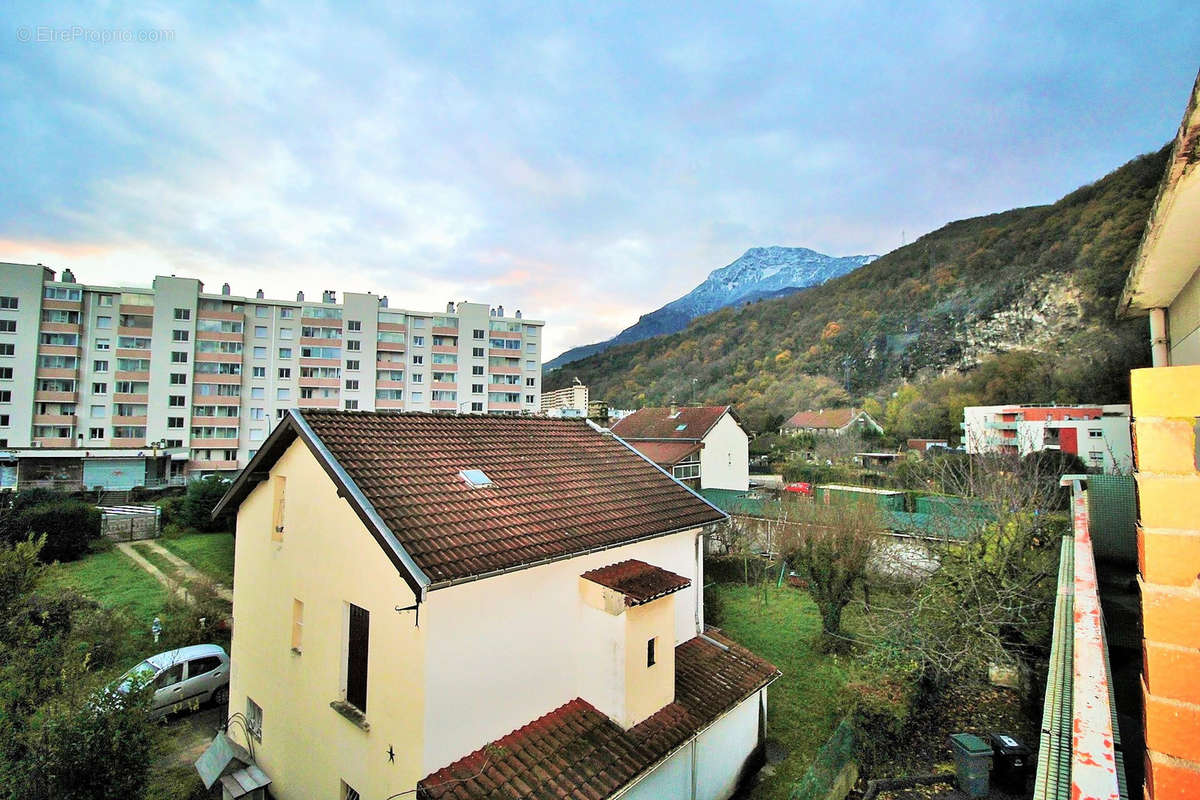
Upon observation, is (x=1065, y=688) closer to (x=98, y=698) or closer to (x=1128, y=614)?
(x=1128, y=614)

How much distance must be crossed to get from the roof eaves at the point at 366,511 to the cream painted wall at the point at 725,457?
2543 cm

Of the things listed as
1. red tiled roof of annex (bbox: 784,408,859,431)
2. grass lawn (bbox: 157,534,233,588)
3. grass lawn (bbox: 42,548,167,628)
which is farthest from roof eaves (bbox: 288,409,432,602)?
red tiled roof of annex (bbox: 784,408,859,431)

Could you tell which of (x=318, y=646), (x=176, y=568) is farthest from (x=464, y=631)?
(x=176, y=568)

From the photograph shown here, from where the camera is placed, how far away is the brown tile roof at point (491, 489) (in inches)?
267

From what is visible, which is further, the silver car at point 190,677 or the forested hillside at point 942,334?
the forested hillside at point 942,334

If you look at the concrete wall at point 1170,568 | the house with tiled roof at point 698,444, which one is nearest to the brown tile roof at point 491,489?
the concrete wall at point 1170,568

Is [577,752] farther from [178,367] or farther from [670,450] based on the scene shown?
[178,367]

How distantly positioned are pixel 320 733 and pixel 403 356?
44.4 m

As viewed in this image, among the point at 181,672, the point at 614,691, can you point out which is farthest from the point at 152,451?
the point at 614,691

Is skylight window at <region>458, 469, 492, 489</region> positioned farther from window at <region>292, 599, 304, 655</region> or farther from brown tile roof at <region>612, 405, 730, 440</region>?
brown tile roof at <region>612, 405, 730, 440</region>

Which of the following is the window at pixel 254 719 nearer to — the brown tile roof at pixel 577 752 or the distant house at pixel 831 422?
the brown tile roof at pixel 577 752

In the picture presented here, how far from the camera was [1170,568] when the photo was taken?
1.60m

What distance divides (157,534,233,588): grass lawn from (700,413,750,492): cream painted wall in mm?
23434

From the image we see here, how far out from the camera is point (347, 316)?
151ft
